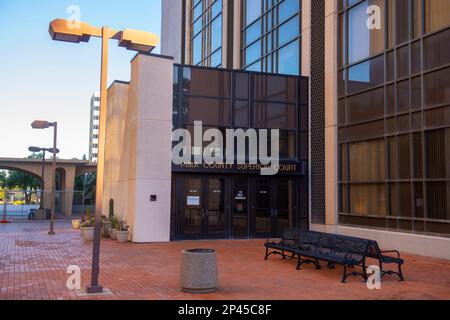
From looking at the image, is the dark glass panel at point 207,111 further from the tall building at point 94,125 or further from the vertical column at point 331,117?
the tall building at point 94,125

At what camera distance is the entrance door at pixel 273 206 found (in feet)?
64.7

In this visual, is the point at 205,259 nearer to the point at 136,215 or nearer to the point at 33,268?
the point at 33,268

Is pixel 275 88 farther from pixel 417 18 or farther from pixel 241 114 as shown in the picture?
pixel 417 18

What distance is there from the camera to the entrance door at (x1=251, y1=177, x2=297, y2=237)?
1972cm

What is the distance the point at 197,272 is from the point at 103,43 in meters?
4.72

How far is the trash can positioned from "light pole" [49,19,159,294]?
1544 mm

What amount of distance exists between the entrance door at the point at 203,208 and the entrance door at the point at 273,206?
1.39 m

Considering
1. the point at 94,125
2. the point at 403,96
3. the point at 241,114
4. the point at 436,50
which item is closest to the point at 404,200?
the point at 403,96

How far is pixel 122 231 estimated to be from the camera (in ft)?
58.7

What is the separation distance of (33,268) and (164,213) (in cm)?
707

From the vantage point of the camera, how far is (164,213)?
18.1 metres

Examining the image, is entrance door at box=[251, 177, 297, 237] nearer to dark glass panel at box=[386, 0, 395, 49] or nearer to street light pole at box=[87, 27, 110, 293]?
dark glass panel at box=[386, 0, 395, 49]

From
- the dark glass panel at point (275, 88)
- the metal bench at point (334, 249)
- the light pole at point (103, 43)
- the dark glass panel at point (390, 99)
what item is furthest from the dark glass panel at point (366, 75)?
the light pole at point (103, 43)

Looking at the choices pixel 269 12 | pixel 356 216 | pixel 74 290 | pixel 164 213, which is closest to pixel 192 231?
pixel 164 213
